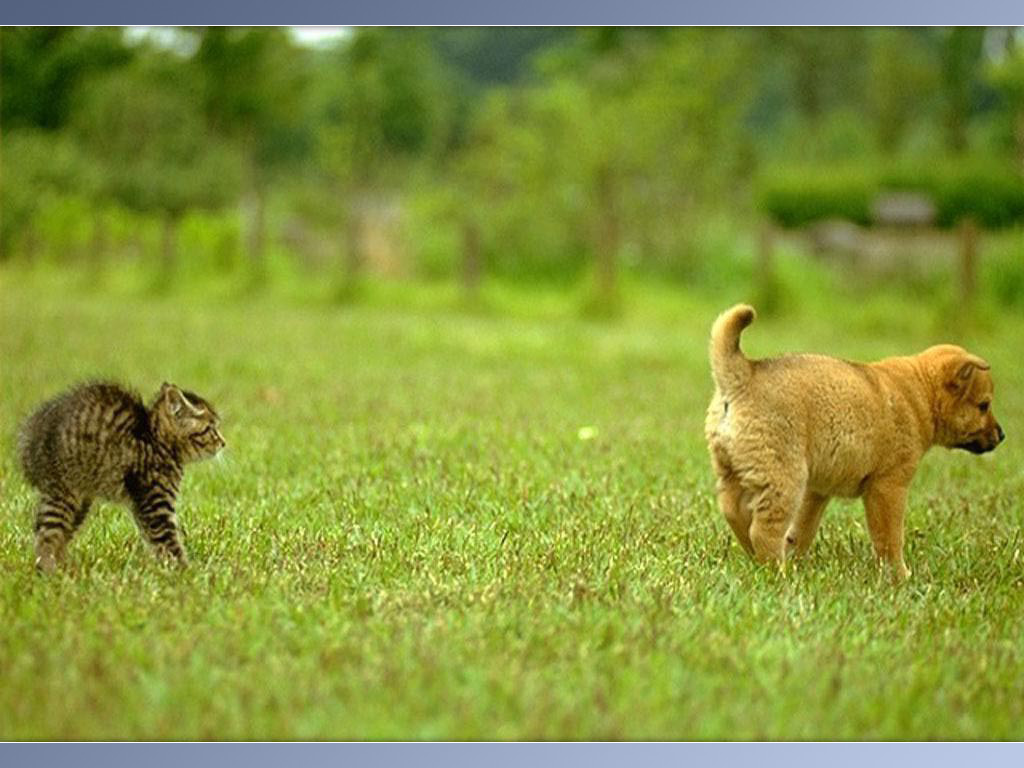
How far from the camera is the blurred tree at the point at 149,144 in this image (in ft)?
85.7

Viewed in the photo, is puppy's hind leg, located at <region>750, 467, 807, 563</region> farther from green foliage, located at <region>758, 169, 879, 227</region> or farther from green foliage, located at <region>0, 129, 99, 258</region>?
green foliage, located at <region>0, 129, 99, 258</region>

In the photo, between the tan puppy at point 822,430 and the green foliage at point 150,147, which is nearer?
the tan puppy at point 822,430

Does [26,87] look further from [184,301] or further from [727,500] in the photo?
[727,500]

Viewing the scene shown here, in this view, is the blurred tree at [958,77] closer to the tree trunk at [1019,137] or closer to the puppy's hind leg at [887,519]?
the tree trunk at [1019,137]

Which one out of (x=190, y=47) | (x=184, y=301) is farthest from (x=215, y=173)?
(x=184, y=301)

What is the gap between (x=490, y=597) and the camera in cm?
513

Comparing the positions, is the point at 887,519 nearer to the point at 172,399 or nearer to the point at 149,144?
the point at 172,399


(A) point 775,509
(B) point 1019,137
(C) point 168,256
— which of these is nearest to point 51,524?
(A) point 775,509

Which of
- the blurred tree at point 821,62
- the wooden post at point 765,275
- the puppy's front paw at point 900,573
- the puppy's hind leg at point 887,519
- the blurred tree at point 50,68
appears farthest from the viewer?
the blurred tree at point 821,62

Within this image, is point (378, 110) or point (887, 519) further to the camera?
point (378, 110)

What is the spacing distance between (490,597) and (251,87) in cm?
2379

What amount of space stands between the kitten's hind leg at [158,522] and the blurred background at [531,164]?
13445 mm

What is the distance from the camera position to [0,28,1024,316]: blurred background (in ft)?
70.3

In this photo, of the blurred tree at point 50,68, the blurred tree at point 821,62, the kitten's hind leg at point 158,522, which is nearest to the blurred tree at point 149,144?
the blurred tree at point 50,68
